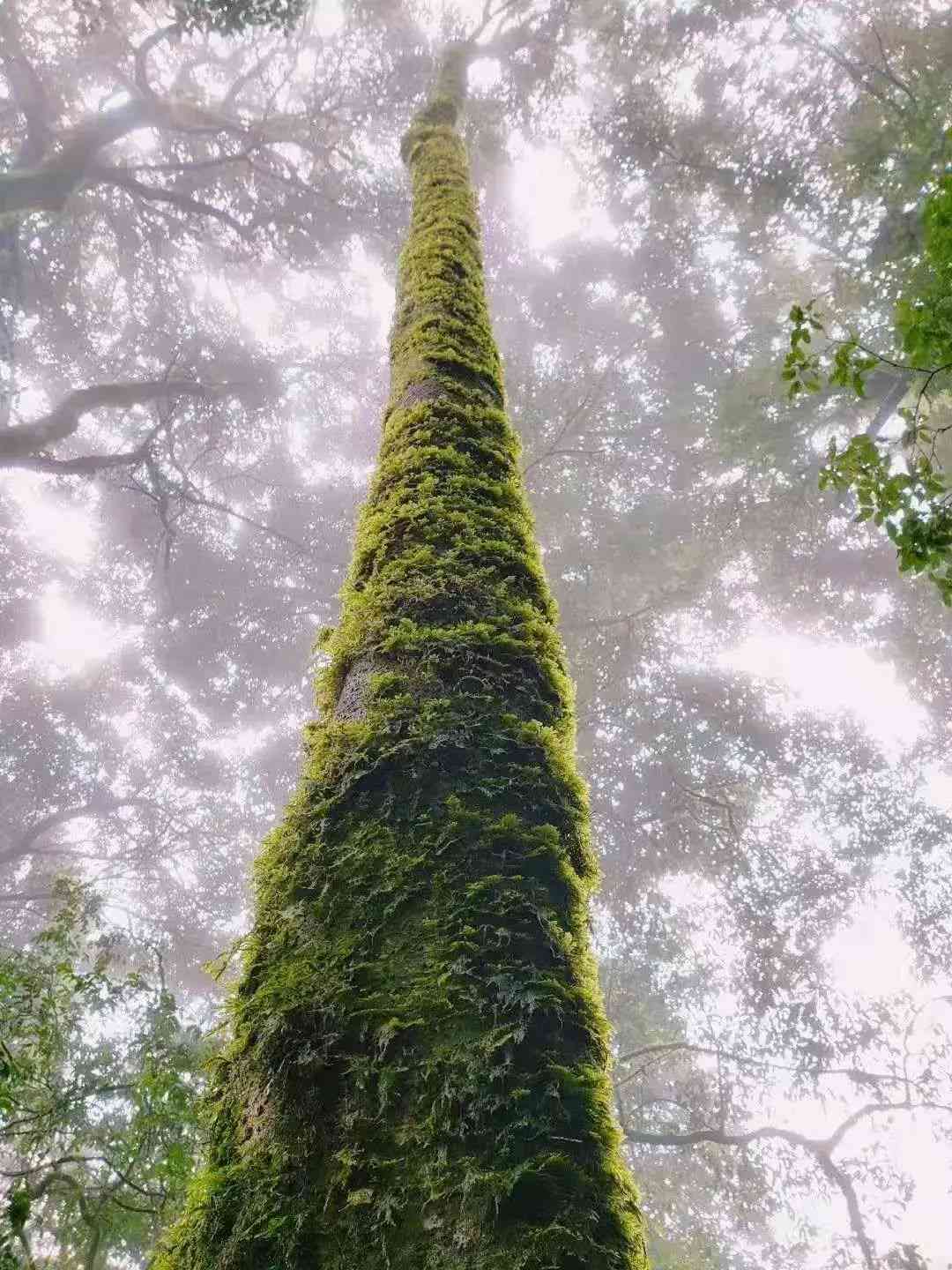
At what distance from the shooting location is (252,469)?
2384 centimetres

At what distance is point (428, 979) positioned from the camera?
1.28 m

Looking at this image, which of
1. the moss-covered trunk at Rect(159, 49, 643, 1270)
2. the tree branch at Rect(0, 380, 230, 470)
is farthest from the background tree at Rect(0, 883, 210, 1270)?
the tree branch at Rect(0, 380, 230, 470)

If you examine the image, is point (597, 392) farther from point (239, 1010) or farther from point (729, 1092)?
point (239, 1010)

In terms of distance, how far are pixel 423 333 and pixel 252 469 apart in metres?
22.0

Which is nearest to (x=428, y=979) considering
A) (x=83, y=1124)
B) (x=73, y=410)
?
(x=83, y=1124)

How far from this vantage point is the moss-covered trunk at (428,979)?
104 cm

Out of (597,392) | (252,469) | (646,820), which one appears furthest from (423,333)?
(252,469)

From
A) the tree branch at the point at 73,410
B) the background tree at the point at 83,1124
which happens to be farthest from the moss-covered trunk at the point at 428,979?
the tree branch at the point at 73,410

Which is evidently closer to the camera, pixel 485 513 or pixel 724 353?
pixel 485 513

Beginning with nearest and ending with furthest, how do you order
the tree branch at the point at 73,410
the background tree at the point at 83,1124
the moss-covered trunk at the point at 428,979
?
the moss-covered trunk at the point at 428,979 → the background tree at the point at 83,1124 → the tree branch at the point at 73,410

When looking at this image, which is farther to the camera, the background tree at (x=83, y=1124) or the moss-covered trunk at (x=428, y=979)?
the background tree at (x=83, y=1124)

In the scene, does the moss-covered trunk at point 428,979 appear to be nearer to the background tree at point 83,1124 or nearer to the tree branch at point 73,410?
the background tree at point 83,1124

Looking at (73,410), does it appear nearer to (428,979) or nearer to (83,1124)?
(83,1124)

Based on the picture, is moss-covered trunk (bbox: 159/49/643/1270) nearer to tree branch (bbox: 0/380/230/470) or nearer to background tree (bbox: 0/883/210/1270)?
background tree (bbox: 0/883/210/1270)
